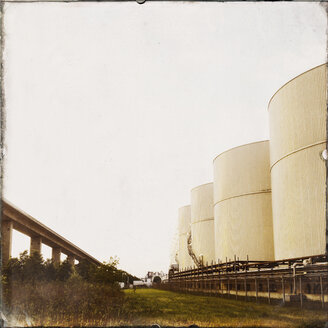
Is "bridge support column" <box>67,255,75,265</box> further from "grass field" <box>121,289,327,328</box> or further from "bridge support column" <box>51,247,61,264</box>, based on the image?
"grass field" <box>121,289,327,328</box>

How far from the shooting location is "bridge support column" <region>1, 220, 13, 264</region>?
7051 mm

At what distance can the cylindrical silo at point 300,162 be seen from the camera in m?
11.0

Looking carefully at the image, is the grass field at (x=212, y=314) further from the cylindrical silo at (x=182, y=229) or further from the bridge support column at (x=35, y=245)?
the cylindrical silo at (x=182, y=229)

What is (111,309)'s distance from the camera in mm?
7246

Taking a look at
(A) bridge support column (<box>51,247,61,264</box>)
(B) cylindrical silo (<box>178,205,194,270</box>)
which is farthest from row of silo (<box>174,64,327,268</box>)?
(A) bridge support column (<box>51,247,61,264</box>)

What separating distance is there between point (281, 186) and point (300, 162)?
56.5 inches

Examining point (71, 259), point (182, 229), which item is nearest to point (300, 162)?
point (182, 229)

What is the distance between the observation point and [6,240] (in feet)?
23.3

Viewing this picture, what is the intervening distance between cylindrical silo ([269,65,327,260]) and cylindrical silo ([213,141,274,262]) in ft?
10.5

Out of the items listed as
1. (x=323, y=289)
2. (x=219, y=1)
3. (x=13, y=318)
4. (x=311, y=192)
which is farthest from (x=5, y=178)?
(x=311, y=192)

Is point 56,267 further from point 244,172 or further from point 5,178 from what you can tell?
point 244,172

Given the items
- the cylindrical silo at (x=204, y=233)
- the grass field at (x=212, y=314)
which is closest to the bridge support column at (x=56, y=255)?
the grass field at (x=212, y=314)

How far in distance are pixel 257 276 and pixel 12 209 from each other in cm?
590

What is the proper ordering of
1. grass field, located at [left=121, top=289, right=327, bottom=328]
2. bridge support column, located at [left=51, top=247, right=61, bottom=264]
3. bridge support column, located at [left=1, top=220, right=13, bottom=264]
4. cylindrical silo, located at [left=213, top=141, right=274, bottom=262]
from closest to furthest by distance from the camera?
bridge support column, located at [left=1, top=220, right=13, bottom=264], grass field, located at [left=121, top=289, right=327, bottom=328], bridge support column, located at [left=51, top=247, right=61, bottom=264], cylindrical silo, located at [left=213, top=141, right=274, bottom=262]
